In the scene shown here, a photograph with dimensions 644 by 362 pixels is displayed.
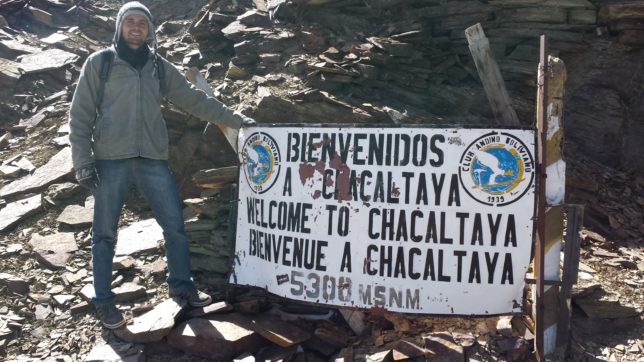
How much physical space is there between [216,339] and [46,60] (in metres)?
9.11

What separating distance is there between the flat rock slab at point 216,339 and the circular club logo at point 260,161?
1.17 m

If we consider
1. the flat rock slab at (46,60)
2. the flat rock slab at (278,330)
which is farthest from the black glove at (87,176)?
the flat rock slab at (46,60)

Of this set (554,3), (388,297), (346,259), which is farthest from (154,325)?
(554,3)

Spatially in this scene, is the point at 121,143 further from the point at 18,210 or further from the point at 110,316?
the point at 18,210

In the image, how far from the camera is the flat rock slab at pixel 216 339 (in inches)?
164

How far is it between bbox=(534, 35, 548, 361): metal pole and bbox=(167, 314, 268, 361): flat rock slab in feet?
6.95

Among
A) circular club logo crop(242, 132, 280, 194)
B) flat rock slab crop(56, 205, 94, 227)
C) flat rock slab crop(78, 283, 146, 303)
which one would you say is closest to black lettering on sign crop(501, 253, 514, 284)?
circular club logo crop(242, 132, 280, 194)

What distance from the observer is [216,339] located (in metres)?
4.18

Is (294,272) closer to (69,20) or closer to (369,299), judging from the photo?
(369,299)

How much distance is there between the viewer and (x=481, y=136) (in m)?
3.76

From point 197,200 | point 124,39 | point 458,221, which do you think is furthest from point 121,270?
point 458,221

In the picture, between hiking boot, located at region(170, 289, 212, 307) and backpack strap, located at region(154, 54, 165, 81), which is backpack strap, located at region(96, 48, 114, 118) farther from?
hiking boot, located at region(170, 289, 212, 307)

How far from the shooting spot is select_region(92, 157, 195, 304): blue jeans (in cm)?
445

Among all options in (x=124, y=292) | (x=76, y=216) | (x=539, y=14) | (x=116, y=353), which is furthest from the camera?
(x=539, y=14)
